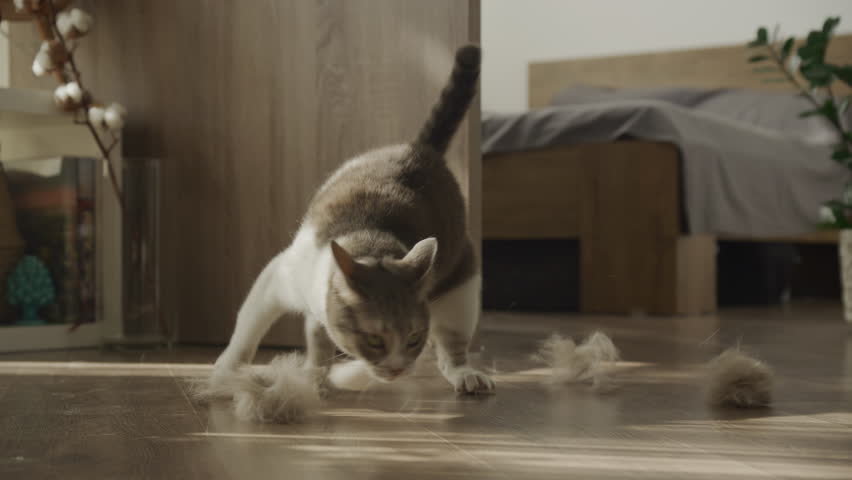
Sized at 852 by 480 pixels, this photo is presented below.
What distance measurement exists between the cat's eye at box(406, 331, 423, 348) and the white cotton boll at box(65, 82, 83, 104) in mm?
1246

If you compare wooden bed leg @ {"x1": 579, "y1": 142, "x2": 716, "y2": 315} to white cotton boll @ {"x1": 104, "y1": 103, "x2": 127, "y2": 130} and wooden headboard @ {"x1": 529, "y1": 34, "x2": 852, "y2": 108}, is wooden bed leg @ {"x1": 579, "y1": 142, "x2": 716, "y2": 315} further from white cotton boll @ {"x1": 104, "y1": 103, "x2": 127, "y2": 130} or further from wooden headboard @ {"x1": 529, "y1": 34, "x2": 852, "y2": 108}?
wooden headboard @ {"x1": 529, "y1": 34, "x2": 852, "y2": 108}

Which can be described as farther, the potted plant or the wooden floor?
the potted plant

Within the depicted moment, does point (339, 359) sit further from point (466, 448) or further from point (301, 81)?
point (301, 81)

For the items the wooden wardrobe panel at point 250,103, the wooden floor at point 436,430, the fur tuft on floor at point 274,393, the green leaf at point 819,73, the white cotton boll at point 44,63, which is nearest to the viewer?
the wooden floor at point 436,430

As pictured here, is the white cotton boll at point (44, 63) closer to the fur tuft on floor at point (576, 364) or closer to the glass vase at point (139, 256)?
the glass vase at point (139, 256)

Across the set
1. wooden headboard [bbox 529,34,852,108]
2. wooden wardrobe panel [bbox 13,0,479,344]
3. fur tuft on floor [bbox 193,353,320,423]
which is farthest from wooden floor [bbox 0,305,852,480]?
wooden headboard [bbox 529,34,852,108]

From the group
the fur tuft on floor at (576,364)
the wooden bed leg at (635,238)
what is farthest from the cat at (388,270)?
the wooden bed leg at (635,238)

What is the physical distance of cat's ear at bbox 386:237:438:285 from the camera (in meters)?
1.26

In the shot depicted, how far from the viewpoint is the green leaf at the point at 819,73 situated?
9.72ft

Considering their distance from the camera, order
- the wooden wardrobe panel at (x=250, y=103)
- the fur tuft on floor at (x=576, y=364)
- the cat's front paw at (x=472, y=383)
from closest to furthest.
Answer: the cat's front paw at (x=472, y=383) → the fur tuft on floor at (x=576, y=364) → the wooden wardrobe panel at (x=250, y=103)

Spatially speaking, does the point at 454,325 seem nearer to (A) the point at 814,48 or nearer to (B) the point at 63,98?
(B) the point at 63,98

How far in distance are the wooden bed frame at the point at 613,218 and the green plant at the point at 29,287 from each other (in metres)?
1.79

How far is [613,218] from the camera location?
3342 millimetres

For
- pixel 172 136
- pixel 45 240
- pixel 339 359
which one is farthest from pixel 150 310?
pixel 339 359
